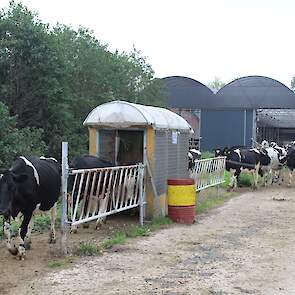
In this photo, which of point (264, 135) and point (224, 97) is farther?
point (264, 135)

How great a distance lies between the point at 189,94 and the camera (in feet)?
131

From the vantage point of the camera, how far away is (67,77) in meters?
22.5

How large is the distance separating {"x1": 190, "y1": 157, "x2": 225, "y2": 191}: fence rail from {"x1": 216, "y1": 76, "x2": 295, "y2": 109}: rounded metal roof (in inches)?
780

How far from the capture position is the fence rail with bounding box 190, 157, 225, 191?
16400 mm

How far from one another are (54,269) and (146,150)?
16.8 feet

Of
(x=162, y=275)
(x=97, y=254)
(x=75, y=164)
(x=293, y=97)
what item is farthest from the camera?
(x=293, y=97)

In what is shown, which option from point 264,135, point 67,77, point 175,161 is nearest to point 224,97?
point 264,135

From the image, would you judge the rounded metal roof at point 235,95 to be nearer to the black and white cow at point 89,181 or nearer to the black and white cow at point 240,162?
the black and white cow at point 240,162

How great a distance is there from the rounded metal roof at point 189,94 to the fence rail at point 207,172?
2037cm

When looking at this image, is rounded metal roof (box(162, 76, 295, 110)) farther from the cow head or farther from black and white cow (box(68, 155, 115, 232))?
the cow head

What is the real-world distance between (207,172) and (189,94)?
893 inches

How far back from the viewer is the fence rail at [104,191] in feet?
32.7

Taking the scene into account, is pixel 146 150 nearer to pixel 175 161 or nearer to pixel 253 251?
pixel 175 161

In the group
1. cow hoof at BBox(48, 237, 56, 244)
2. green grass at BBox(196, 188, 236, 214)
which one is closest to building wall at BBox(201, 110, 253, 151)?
green grass at BBox(196, 188, 236, 214)
